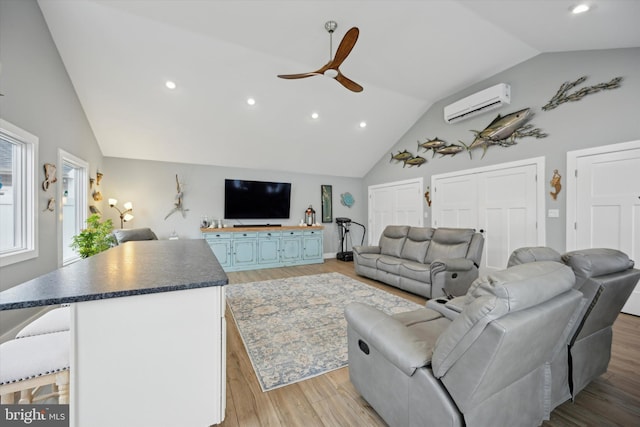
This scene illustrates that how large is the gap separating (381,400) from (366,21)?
3.69m

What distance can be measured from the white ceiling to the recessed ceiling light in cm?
6

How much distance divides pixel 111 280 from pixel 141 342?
1.08ft

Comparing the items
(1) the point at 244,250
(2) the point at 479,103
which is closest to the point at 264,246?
(1) the point at 244,250

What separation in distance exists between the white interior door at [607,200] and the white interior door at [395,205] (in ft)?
8.07

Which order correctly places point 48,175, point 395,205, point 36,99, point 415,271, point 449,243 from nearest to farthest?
point 36,99, point 48,175, point 415,271, point 449,243, point 395,205

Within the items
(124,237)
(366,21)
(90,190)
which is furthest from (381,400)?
(90,190)

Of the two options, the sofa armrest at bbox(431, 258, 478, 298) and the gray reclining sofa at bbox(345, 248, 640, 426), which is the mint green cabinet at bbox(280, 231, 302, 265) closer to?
the sofa armrest at bbox(431, 258, 478, 298)

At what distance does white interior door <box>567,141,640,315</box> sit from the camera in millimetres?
2826

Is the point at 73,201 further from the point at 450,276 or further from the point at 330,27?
the point at 450,276

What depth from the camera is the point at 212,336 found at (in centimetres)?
123

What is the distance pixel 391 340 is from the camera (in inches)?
48.6

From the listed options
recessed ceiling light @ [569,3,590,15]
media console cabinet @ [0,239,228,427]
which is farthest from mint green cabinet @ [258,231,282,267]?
recessed ceiling light @ [569,3,590,15]

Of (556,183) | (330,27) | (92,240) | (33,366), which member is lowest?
(33,366)

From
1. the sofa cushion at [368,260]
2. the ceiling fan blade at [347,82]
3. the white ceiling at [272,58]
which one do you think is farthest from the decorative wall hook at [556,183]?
the ceiling fan blade at [347,82]
